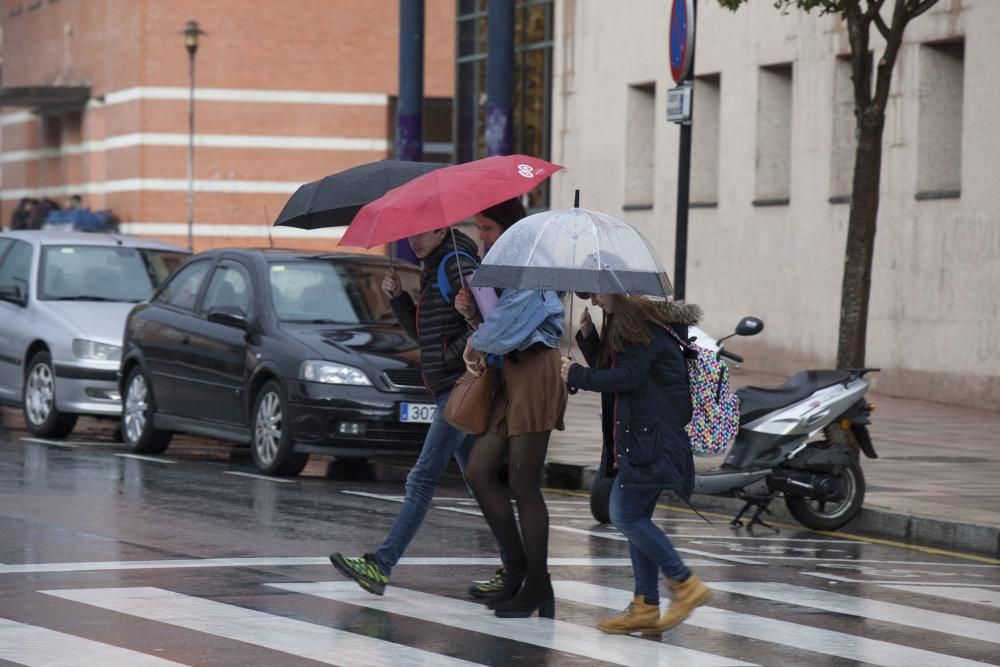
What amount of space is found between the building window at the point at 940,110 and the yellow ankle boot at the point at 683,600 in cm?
1489

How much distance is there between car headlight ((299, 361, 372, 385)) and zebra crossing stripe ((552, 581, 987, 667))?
17.3ft

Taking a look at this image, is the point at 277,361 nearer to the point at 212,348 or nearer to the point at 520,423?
the point at 212,348

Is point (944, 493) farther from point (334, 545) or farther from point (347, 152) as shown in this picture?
point (347, 152)

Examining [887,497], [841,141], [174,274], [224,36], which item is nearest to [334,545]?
[887,497]

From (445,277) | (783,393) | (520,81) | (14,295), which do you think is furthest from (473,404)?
(520,81)

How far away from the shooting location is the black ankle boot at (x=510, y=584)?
8.88 metres

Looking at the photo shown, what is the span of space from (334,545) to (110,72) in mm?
41558

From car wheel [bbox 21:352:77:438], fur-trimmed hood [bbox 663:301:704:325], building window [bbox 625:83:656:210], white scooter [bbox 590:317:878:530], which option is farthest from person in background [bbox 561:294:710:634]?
building window [bbox 625:83:656:210]

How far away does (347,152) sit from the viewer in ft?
170

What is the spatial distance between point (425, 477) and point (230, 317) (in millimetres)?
6605

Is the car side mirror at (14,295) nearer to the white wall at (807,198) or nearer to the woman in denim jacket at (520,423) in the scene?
the white wall at (807,198)

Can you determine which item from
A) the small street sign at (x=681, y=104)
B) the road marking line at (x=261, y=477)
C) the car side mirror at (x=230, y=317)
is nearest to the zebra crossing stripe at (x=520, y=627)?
the road marking line at (x=261, y=477)

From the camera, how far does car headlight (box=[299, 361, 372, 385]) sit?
14.7m

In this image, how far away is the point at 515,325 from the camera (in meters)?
8.55
